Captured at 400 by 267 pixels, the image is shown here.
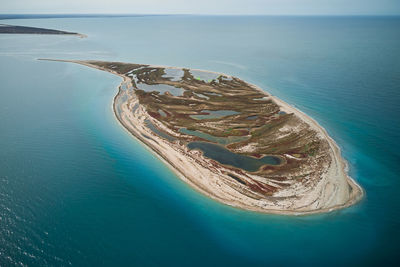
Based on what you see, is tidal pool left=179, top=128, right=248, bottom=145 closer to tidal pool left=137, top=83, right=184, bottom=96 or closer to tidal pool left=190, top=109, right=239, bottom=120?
tidal pool left=190, top=109, right=239, bottom=120

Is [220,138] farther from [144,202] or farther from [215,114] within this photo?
[144,202]

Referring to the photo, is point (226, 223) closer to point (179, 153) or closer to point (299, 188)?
point (299, 188)

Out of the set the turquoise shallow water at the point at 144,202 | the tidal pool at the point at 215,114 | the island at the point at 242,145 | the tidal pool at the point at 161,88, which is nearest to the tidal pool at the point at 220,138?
the island at the point at 242,145

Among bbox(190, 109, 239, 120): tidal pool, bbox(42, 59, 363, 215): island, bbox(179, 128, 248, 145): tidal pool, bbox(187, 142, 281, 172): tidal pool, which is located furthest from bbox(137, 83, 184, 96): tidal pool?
bbox(187, 142, 281, 172): tidal pool

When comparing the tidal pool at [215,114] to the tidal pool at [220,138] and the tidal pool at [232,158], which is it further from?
the tidal pool at [232,158]

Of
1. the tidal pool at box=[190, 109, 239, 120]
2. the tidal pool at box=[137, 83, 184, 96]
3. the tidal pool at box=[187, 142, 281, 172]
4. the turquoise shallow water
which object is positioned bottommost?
the turquoise shallow water

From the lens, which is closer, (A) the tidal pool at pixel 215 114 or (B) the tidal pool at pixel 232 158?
(B) the tidal pool at pixel 232 158

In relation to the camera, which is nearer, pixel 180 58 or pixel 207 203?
pixel 207 203

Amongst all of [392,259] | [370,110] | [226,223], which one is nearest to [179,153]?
[226,223]
